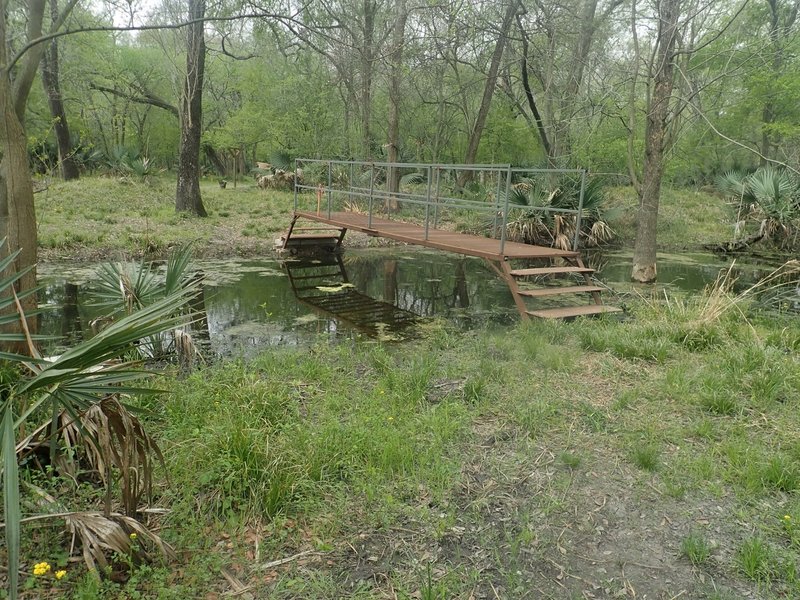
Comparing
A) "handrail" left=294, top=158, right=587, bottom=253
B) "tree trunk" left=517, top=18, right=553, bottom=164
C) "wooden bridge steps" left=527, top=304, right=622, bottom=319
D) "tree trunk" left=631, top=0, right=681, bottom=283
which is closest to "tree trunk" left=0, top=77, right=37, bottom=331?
"handrail" left=294, top=158, right=587, bottom=253

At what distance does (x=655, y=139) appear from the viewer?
9.83 metres

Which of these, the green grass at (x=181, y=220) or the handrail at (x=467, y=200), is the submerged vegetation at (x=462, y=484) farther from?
the green grass at (x=181, y=220)

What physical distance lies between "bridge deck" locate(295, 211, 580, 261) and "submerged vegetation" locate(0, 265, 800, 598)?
2.77m

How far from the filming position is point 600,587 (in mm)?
2594

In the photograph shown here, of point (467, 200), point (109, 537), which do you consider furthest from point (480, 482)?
point (467, 200)

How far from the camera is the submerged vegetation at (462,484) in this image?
2.62 meters

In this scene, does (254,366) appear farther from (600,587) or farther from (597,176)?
(597,176)

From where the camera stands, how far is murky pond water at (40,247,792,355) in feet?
23.7

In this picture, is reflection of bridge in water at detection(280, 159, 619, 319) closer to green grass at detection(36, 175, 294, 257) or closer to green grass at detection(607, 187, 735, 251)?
green grass at detection(36, 175, 294, 257)

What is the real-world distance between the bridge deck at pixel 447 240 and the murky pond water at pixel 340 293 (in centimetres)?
96

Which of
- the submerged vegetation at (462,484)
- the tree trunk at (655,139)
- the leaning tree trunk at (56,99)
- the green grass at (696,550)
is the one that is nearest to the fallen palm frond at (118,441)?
the submerged vegetation at (462,484)

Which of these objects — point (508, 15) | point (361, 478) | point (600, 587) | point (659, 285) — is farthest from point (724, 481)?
point (508, 15)

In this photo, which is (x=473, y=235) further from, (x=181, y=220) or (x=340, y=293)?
(x=181, y=220)

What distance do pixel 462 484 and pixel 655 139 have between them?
8.52m
